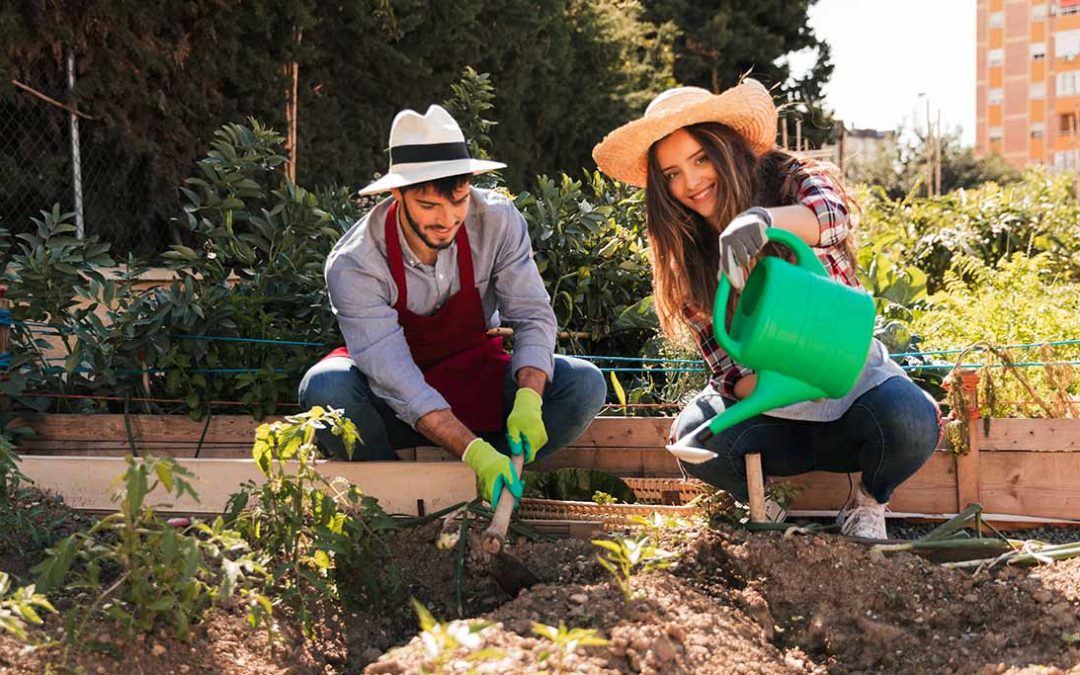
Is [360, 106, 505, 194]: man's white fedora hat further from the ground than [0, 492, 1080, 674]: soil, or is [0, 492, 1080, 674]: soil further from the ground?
[360, 106, 505, 194]: man's white fedora hat

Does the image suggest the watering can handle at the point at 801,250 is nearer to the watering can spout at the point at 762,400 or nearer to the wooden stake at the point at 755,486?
the watering can spout at the point at 762,400

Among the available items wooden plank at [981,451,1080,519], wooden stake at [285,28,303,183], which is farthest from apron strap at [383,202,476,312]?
wooden stake at [285,28,303,183]

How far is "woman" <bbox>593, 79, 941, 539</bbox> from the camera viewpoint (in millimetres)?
2676

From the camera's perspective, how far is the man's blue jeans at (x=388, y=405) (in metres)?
3.01

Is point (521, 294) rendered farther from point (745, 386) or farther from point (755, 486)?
point (755, 486)

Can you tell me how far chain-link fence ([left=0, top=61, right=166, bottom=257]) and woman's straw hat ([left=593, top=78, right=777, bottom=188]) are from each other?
13.0 ft

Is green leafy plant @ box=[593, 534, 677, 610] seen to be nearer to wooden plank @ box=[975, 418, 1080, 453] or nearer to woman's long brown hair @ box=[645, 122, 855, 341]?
woman's long brown hair @ box=[645, 122, 855, 341]

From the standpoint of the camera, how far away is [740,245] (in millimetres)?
2330

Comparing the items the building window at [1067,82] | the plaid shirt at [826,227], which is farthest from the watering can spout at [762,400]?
the building window at [1067,82]

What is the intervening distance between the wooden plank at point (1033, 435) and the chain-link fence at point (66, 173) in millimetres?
4630

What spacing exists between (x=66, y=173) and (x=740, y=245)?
4.86 metres

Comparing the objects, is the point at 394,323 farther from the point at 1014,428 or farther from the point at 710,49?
the point at 710,49

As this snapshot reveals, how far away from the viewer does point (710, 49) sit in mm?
16859

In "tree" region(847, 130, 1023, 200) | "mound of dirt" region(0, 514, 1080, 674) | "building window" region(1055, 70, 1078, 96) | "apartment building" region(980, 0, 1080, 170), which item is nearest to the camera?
"mound of dirt" region(0, 514, 1080, 674)
